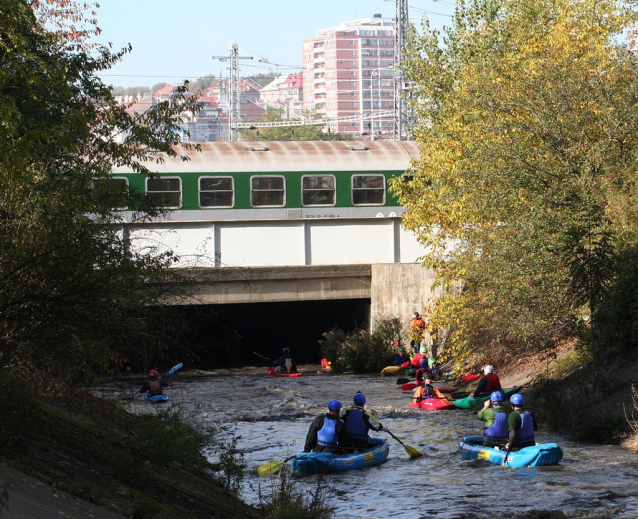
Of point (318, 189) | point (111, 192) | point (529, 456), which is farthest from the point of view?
point (318, 189)

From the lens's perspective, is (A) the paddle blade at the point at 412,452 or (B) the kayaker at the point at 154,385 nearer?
(A) the paddle blade at the point at 412,452

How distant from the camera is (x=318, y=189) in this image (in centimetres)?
2639

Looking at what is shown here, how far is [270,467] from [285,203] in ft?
41.2

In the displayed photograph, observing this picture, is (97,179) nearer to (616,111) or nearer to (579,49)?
(616,111)

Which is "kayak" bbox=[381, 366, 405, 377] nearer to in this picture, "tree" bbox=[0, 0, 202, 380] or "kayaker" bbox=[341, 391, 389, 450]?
"kayaker" bbox=[341, 391, 389, 450]

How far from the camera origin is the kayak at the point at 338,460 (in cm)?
1437

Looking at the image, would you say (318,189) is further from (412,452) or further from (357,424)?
(357,424)

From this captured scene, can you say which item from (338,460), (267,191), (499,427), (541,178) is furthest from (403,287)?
(338,460)

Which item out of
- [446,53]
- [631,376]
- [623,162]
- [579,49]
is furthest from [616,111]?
[446,53]

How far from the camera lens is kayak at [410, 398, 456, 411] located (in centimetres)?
2091

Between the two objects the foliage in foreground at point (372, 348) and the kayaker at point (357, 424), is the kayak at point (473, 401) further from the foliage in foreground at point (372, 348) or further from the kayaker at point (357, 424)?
the foliage in foreground at point (372, 348)

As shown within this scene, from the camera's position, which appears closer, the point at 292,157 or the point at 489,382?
the point at 489,382

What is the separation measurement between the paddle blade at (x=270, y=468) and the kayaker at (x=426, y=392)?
726 cm

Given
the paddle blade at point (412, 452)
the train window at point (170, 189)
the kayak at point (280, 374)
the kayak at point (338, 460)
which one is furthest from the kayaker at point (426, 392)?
the train window at point (170, 189)
